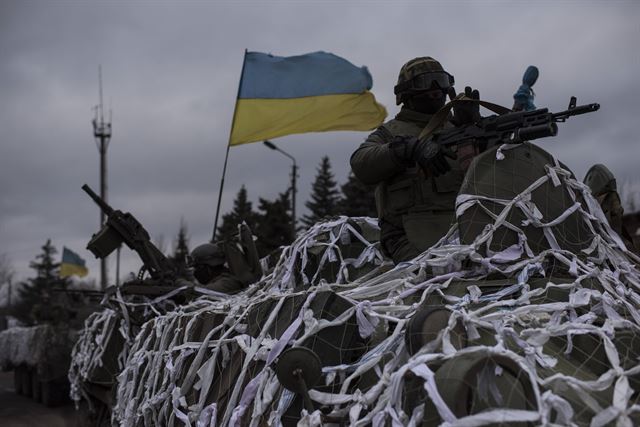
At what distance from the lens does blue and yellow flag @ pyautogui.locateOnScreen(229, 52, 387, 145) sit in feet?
39.7

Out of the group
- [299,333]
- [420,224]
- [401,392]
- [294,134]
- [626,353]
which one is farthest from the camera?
[294,134]

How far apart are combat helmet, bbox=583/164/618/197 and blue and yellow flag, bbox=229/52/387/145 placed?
613 cm

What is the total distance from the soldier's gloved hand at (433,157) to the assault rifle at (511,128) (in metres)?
0.15

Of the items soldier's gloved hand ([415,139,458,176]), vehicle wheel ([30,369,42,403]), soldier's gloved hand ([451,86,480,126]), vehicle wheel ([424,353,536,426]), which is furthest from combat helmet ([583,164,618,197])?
vehicle wheel ([30,369,42,403])

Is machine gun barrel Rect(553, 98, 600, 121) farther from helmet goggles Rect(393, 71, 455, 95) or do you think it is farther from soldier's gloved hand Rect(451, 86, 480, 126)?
helmet goggles Rect(393, 71, 455, 95)

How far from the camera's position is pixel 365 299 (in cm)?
421

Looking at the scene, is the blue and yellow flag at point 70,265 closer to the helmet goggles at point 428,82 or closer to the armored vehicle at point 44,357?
the armored vehicle at point 44,357

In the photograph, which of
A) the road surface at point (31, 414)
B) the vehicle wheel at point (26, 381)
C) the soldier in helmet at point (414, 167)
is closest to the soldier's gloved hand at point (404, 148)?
the soldier in helmet at point (414, 167)

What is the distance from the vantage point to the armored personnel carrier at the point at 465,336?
111 inches

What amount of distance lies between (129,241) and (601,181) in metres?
5.94

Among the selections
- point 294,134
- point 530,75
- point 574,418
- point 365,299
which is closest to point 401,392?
point 574,418

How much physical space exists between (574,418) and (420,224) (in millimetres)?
2698

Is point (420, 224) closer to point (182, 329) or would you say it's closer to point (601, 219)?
point (601, 219)

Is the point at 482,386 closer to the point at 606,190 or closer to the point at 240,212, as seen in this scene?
the point at 606,190
